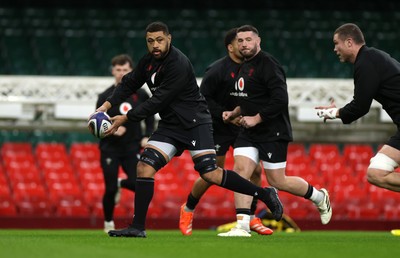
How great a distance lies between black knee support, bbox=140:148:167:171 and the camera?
342 inches

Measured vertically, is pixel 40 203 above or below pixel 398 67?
below

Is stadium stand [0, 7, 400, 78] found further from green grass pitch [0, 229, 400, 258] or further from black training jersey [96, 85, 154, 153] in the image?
green grass pitch [0, 229, 400, 258]

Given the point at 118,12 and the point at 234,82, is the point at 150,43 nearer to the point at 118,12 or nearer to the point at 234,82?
the point at 234,82

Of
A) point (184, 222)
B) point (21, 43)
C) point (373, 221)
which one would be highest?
point (21, 43)

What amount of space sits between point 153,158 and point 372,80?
2.21 meters

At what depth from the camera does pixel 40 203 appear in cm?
Result: 1819

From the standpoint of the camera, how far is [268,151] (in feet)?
32.4

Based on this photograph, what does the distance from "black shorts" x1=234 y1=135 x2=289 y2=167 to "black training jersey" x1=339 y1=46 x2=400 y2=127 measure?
4.17 ft

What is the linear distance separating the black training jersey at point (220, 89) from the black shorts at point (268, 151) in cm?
61

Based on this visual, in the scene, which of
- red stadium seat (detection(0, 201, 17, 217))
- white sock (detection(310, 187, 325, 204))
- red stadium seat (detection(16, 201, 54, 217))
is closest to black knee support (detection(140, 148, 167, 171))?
white sock (detection(310, 187, 325, 204))

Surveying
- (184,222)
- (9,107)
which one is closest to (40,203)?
(9,107)

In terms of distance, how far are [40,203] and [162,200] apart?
8.03ft

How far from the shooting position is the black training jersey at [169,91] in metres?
8.70

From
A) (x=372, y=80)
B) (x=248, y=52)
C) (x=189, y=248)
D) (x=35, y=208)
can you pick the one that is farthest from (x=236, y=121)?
(x=35, y=208)
